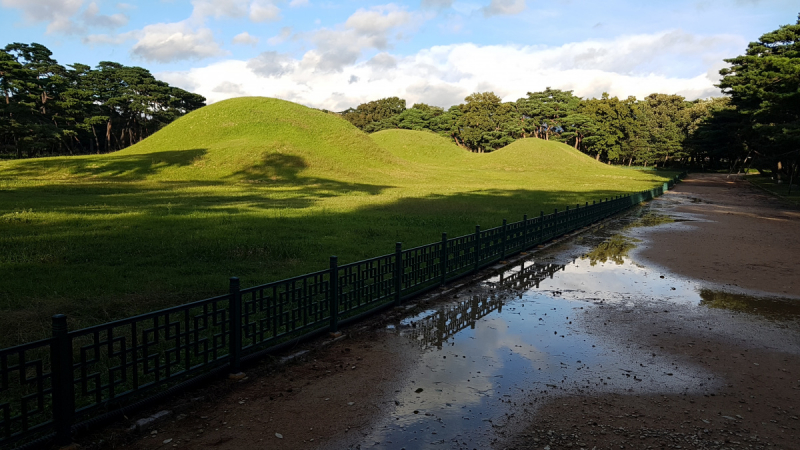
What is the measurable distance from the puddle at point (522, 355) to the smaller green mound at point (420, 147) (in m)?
64.8

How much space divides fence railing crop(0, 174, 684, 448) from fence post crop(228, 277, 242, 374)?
1cm

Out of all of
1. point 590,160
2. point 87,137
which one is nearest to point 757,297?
point 590,160

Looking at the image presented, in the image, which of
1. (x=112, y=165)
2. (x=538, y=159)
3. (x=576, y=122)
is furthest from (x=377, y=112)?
(x=112, y=165)

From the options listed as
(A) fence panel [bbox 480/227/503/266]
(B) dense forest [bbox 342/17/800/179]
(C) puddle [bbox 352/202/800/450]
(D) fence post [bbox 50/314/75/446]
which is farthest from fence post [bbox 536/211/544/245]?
(B) dense forest [bbox 342/17/800/179]

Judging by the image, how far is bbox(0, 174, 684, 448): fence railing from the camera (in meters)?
4.45

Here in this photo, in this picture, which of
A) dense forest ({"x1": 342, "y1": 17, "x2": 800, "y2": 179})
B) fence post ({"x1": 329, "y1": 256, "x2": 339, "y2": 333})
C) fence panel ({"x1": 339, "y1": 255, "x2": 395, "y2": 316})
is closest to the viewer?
fence post ({"x1": 329, "y1": 256, "x2": 339, "y2": 333})

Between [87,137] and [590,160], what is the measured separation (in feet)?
257

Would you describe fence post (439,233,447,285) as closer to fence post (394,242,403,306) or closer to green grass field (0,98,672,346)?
fence post (394,242,403,306)

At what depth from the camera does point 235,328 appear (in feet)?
20.0

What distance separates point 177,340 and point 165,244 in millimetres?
8933

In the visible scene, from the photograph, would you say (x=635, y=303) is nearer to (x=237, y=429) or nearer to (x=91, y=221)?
(x=237, y=429)

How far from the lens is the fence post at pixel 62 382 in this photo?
438 centimetres

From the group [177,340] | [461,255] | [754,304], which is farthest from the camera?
[461,255]

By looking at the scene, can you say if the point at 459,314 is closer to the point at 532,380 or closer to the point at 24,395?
the point at 532,380
